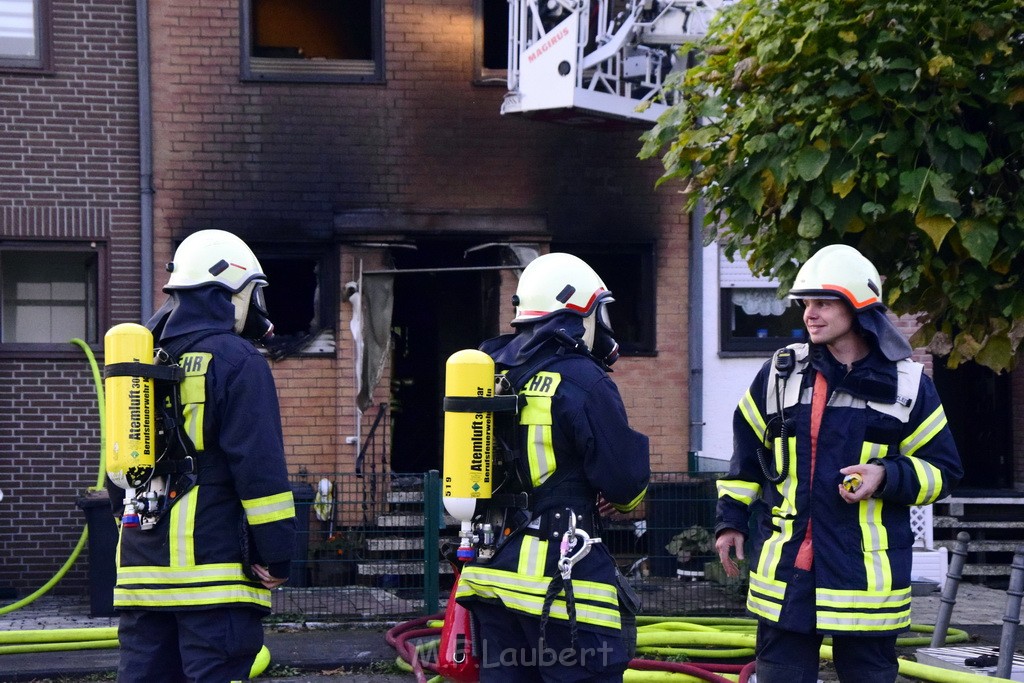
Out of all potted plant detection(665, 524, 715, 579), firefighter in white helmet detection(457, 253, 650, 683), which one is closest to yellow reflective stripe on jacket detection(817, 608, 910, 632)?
firefighter in white helmet detection(457, 253, 650, 683)

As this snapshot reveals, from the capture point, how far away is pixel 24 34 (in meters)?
10.3

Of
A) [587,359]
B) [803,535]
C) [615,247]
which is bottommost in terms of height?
[803,535]

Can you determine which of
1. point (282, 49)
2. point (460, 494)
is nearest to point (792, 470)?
point (460, 494)

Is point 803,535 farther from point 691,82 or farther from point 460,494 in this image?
point 691,82

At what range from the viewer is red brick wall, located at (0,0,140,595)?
1020 cm

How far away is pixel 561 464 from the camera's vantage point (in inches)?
176

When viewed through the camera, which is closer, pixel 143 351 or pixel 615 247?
pixel 143 351

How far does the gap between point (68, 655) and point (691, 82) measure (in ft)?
16.8

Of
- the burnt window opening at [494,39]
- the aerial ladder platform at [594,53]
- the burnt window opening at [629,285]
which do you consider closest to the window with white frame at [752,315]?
the burnt window opening at [629,285]

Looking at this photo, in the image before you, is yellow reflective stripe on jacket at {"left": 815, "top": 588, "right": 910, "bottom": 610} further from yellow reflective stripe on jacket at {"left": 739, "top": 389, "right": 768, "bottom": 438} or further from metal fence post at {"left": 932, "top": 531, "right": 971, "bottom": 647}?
metal fence post at {"left": 932, "top": 531, "right": 971, "bottom": 647}

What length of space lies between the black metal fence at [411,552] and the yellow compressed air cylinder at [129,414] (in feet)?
13.6

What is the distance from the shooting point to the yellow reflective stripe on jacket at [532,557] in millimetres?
4375

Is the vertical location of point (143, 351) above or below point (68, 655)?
above

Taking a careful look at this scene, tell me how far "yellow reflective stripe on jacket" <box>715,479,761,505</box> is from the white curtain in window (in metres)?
6.53
